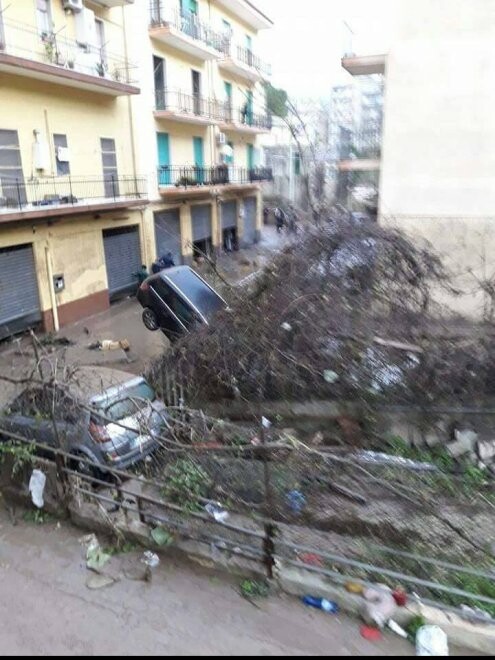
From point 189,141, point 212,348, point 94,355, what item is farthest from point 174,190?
point 212,348

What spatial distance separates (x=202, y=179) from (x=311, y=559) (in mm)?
19656

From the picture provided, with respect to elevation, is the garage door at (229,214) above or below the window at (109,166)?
below

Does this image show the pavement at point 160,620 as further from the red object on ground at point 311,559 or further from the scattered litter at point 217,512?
the scattered litter at point 217,512

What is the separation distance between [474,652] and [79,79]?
1456 cm

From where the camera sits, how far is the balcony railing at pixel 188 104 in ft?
61.9

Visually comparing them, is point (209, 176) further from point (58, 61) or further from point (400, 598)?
point (400, 598)

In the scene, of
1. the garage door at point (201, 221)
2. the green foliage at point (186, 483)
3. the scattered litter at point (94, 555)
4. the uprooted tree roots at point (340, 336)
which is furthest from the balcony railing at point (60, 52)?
the scattered litter at point (94, 555)

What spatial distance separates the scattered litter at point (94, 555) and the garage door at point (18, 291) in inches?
366

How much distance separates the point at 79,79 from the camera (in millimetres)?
13414

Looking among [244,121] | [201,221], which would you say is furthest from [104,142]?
[244,121]

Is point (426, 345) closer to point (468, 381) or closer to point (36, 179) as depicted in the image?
point (468, 381)

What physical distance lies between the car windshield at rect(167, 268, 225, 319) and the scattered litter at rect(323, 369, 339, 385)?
4027 millimetres

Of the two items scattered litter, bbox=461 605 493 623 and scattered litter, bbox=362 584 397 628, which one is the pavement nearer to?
scattered litter, bbox=362 584 397 628

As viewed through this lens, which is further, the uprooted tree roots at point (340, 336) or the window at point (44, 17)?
the window at point (44, 17)
